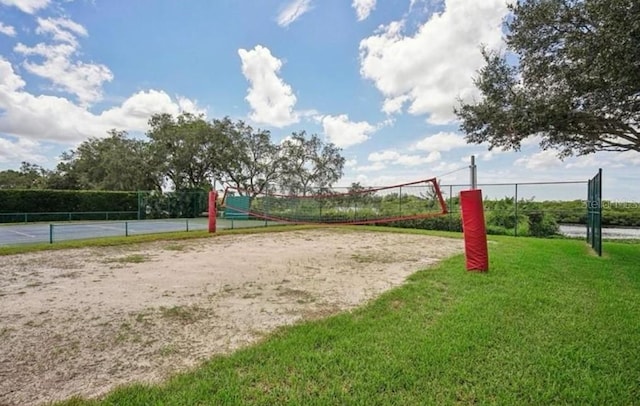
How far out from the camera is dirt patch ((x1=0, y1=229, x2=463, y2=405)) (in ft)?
7.92

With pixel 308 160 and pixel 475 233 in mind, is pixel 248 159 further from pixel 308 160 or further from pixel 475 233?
pixel 475 233

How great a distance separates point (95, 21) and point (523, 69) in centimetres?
1231

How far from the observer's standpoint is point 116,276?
548 cm

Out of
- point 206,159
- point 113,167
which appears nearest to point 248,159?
point 206,159

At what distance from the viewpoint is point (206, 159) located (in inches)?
982

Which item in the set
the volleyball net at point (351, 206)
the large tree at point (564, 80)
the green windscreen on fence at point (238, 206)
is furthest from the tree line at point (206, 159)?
the large tree at point (564, 80)

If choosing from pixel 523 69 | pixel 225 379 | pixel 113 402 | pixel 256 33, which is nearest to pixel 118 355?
pixel 113 402

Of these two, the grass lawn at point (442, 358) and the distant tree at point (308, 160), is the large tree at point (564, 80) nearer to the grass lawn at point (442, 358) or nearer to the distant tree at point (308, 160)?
the grass lawn at point (442, 358)

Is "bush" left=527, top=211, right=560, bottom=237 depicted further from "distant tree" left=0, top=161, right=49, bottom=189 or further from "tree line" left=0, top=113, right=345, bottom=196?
"distant tree" left=0, top=161, right=49, bottom=189

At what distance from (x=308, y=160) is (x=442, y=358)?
24.1m

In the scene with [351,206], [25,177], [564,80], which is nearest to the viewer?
[564,80]

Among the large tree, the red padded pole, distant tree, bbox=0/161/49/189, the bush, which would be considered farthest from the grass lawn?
distant tree, bbox=0/161/49/189

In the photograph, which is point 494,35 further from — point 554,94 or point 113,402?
point 113,402

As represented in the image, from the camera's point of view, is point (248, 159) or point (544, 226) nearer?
point (544, 226)
